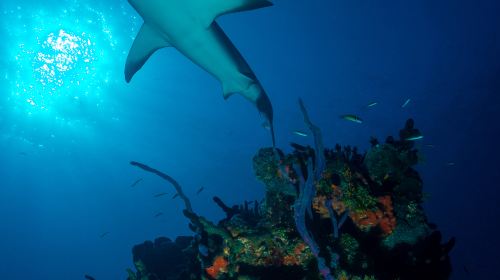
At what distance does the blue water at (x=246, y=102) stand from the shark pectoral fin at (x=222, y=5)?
414 centimetres

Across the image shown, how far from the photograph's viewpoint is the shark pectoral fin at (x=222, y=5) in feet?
17.0

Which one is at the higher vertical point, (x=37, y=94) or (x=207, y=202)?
(x=207, y=202)

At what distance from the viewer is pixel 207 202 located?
62375 mm

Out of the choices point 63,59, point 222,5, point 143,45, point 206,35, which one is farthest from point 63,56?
point 222,5

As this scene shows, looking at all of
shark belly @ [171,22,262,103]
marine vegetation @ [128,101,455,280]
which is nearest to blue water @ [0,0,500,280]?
marine vegetation @ [128,101,455,280]

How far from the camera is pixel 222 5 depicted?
5.28 meters

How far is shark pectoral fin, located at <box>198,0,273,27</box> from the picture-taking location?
517cm

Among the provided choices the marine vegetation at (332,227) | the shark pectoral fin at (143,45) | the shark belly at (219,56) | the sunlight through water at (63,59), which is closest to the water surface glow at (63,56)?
the sunlight through water at (63,59)

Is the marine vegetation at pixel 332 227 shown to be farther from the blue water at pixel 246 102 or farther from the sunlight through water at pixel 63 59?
the sunlight through water at pixel 63 59

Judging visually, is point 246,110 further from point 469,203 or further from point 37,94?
point 469,203

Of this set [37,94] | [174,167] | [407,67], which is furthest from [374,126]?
[37,94]

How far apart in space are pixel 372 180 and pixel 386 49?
23.0m

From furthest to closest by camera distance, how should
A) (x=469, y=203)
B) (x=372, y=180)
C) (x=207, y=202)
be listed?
(x=207, y=202), (x=469, y=203), (x=372, y=180)

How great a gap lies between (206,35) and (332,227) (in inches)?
139
